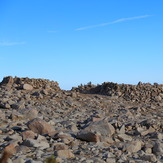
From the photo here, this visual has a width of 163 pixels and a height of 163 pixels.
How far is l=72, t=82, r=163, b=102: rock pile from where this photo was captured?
15195 millimetres

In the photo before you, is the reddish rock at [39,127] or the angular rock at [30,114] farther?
the angular rock at [30,114]

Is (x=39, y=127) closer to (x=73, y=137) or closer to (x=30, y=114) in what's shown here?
(x=73, y=137)

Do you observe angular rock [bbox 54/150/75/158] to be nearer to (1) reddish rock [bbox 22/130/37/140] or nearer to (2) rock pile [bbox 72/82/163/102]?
(1) reddish rock [bbox 22/130/37/140]

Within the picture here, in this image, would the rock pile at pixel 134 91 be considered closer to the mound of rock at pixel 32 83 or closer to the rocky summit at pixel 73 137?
the mound of rock at pixel 32 83

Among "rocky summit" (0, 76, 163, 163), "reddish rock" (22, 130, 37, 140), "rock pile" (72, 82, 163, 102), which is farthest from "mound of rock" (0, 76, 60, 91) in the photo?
"reddish rock" (22, 130, 37, 140)

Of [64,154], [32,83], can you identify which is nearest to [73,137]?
[64,154]

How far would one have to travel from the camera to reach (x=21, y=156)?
4645 millimetres

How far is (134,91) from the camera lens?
15.8 m

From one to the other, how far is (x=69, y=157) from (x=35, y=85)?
487 inches

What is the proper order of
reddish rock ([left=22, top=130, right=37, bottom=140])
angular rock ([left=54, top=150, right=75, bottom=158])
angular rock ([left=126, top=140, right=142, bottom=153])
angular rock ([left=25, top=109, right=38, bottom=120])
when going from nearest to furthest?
angular rock ([left=54, top=150, right=75, bottom=158]) → angular rock ([left=126, top=140, right=142, bottom=153]) → reddish rock ([left=22, top=130, right=37, bottom=140]) → angular rock ([left=25, top=109, right=38, bottom=120])

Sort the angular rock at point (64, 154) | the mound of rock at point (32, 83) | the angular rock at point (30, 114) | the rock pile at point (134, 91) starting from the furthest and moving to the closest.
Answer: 1. the mound of rock at point (32, 83)
2. the rock pile at point (134, 91)
3. the angular rock at point (30, 114)
4. the angular rock at point (64, 154)

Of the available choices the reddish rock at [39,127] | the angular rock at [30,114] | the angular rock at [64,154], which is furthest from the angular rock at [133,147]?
the angular rock at [30,114]

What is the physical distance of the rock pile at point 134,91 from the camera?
15.2 m

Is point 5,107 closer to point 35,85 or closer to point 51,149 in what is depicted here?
point 51,149
